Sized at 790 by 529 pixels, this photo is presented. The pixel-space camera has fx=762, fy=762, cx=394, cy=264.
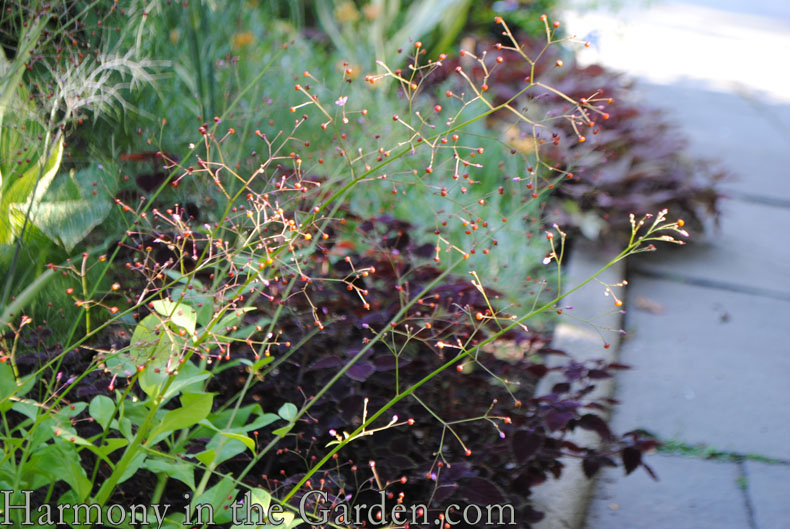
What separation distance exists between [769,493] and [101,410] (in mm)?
1844

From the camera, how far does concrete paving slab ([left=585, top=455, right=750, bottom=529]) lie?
205cm

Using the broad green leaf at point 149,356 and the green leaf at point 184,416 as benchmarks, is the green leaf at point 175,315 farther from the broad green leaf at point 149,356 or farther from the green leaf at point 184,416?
the green leaf at point 184,416

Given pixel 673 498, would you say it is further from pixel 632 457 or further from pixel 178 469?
pixel 178 469

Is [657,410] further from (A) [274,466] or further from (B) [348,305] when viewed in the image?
(A) [274,466]

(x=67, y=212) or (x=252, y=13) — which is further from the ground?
(x=252, y=13)

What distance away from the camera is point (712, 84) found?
7.74 m

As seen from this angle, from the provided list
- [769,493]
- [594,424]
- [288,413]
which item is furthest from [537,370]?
[769,493]

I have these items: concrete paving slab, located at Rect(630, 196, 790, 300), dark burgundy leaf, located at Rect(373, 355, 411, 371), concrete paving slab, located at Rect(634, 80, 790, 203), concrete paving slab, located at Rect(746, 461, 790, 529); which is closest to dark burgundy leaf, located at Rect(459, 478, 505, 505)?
dark burgundy leaf, located at Rect(373, 355, 411, 371)

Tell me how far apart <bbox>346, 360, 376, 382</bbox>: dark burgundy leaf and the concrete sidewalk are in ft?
2.80

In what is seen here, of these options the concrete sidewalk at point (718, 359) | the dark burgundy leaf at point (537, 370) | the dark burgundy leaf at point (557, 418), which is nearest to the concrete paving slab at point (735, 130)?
the concrete sidewalk at point (718, 359)

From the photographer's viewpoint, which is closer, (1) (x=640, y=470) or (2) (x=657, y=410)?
(1) (x=640, y=470)

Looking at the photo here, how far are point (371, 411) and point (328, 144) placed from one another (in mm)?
1732

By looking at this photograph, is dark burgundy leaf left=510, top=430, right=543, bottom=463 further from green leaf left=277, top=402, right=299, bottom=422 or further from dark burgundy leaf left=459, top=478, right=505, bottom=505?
green leaf left=277, top=402, right=299, bottom=422

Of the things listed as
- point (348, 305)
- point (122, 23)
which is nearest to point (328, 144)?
point (122, 23)
